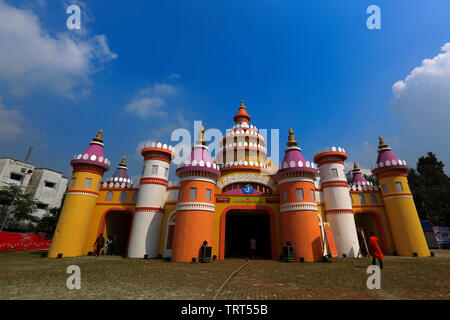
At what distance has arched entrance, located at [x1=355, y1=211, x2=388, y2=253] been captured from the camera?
22.0 m

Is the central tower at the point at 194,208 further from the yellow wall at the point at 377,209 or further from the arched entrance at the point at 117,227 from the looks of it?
the yellow wall at the point at 377,209

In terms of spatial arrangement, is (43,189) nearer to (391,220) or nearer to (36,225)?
(36,225)

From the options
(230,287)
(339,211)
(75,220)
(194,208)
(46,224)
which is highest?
(339,211)

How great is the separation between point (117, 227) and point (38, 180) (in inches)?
1295

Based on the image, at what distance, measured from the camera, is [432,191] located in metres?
37.5

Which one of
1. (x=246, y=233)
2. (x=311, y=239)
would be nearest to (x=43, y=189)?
(x=246, y=233)

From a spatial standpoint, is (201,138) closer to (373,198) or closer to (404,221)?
(373,198)

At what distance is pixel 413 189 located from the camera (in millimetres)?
41594

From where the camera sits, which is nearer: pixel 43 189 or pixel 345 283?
pixel 345 283

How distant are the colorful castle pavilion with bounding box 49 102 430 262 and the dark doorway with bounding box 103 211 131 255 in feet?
0.50

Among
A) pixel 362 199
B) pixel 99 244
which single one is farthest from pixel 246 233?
pixel 99 244

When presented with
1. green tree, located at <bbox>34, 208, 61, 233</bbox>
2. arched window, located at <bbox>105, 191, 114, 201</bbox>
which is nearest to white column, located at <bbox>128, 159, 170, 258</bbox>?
arched window, located at <bbox>105, 191, 114, 201</bbox>

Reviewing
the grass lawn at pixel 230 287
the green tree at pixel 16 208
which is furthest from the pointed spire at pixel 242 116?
the green tree at pixel 16 208
